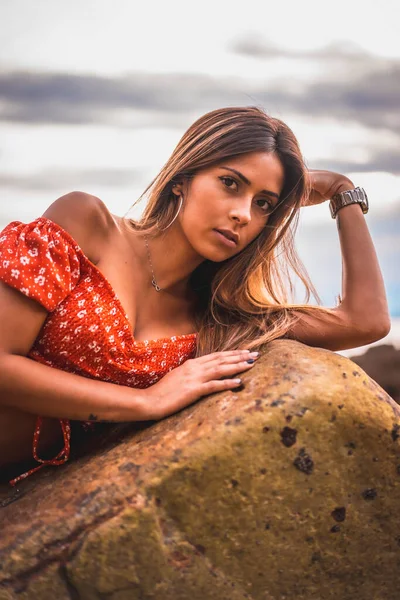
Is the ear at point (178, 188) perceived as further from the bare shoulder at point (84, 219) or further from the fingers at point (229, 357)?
the fingers at point (229, 357)

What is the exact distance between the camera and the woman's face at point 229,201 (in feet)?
10.1

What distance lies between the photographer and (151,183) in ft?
11.3

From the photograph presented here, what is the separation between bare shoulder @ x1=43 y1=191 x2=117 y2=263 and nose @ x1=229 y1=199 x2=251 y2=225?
0.55m

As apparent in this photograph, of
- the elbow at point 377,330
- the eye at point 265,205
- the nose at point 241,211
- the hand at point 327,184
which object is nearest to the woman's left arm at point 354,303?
the elbow at point 377,330

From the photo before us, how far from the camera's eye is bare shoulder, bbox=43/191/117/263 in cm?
296

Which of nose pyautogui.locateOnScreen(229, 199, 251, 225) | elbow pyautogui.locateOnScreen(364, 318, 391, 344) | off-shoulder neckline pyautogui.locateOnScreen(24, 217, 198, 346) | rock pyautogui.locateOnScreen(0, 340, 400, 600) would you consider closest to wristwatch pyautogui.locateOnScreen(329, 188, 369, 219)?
elbow pyautogui.locateOnScreen(364, 318, 391, 344)

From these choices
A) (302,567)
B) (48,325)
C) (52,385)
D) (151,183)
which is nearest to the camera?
(302,567)

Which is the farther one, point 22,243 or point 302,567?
point 22,243

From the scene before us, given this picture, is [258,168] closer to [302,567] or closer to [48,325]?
[48,325]

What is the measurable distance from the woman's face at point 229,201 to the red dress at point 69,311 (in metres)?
0.49

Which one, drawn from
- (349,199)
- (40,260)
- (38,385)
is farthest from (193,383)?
(349,199)

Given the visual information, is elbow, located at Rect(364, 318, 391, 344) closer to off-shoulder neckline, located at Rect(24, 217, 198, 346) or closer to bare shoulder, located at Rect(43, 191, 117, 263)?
off-shoulder neckline, located at Rect(24, 217, 198, 346)

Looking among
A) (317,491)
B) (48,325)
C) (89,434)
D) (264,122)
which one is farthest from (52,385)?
(264,122)

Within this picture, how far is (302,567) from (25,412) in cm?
128
